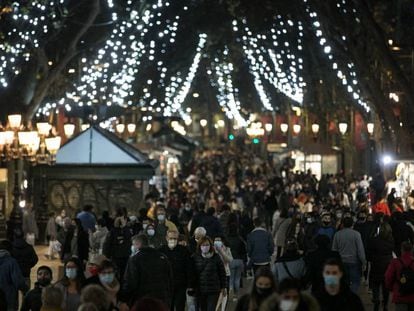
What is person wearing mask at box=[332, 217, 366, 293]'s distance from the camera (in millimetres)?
19562

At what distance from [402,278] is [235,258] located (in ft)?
22.3

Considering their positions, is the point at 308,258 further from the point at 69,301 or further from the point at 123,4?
the point at 123,4

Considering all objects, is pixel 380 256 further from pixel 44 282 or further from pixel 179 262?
pixel 44 282

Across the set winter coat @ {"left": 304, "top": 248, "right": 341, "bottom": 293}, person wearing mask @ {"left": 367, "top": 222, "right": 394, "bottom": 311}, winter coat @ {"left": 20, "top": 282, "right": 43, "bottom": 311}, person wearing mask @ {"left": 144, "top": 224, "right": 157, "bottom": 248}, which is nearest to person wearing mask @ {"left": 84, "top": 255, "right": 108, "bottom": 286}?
winter coat @ {"left": 20, "top": 282, "right": 43, "bottom": 311}

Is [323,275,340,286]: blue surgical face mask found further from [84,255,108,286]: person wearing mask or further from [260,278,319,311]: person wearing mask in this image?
[84,255,108,286]: person wearing mask

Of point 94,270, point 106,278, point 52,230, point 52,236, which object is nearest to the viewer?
point 106,278

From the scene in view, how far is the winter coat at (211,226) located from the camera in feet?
76.5

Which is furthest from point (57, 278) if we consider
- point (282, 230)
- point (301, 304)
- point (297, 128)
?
point (297, 128)

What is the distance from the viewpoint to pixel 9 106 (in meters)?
38.7

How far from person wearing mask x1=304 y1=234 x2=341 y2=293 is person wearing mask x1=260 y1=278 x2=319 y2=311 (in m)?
4.56

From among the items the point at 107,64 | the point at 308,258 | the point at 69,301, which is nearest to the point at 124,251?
the point at 308,258

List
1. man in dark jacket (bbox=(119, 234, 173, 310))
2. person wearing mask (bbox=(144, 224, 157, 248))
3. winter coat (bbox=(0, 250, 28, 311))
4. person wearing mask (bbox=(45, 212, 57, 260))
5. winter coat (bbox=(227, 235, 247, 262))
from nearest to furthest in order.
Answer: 1. man in dark jacket (bbox=(119, 234, 173, 310))
2. winter coat (bbox=(0, 250, 28, 311))
3. person wearing mask (bbox=(144, 224, 157, 248))
4. winter coat (bbox=(227, 235, 247, 262))
5. person wearing mask (bbox=(45, 212, 57, 260))

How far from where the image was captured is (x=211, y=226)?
2356 centimetres

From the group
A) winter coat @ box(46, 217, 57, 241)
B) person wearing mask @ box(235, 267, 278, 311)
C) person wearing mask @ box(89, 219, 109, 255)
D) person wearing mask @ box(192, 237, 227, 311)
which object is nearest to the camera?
person wearing mask @ box(235, 267, 278, 311)
